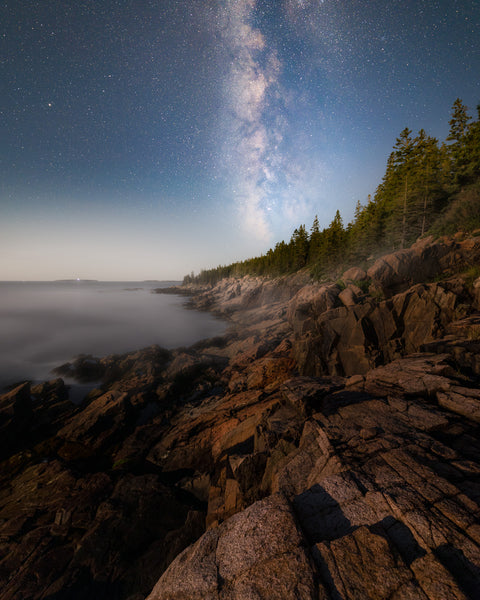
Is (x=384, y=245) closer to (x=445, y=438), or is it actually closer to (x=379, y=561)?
(x=445, y=438)

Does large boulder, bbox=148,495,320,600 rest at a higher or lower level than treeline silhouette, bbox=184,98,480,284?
lower

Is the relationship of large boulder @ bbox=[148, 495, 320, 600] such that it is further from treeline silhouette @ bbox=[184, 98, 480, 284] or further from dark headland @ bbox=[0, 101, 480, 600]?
treeline silhouette @ bbox=[184, 98, 480, 284]

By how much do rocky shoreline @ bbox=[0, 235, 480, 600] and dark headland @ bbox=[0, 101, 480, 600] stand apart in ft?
0.12

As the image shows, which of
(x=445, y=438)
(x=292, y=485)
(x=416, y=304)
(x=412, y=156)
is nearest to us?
(x=292, y=485)

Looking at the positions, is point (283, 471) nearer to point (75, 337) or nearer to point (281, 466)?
point (281, 466)

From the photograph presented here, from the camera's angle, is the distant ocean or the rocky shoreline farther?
the distant ocean

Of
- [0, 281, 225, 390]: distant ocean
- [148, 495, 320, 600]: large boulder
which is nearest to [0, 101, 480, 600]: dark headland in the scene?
[148, 495, 320, 600]: large boulder

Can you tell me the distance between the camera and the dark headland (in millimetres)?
3139

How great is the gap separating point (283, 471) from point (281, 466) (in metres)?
0.96

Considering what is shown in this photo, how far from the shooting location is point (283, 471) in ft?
18.6

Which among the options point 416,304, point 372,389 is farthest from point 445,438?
point 416,304

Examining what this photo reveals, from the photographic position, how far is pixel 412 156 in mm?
35781

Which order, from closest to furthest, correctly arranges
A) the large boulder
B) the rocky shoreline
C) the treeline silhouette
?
the large boulder
the rocky shoreline
the treeline silhouette

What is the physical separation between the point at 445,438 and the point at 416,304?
10.2 metres
